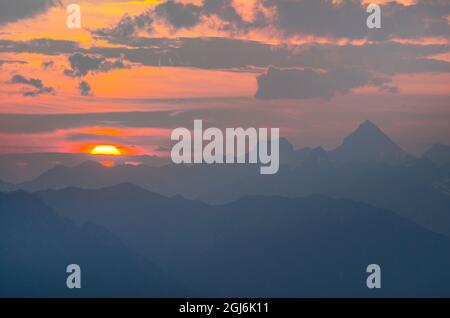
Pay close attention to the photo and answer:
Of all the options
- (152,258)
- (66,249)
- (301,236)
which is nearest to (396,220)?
(301,236)

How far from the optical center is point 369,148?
2620 centimetres

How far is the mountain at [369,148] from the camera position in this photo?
85.3 ft

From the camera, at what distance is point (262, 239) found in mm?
27391

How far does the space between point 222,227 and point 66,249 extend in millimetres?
5117

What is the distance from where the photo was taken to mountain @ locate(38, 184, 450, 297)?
26766 millimetres

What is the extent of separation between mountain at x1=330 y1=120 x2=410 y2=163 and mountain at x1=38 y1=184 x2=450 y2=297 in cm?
151

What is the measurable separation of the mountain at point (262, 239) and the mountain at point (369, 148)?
59.3 inches

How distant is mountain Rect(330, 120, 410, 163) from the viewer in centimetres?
2600

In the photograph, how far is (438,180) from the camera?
28047 mm

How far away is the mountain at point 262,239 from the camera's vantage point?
26.8 metres

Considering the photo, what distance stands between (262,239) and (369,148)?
459cm

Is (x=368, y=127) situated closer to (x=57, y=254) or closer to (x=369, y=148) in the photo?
(x=369, y=148)
